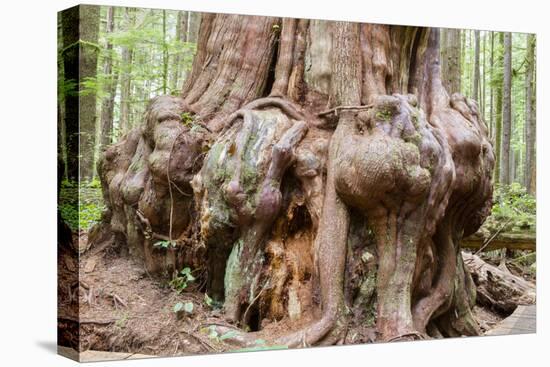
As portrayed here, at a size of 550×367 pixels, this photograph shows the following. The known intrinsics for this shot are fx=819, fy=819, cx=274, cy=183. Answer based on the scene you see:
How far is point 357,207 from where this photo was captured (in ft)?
25.8

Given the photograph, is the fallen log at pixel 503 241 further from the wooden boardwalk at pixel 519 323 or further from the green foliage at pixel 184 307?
the green foliage at pixel 184 307

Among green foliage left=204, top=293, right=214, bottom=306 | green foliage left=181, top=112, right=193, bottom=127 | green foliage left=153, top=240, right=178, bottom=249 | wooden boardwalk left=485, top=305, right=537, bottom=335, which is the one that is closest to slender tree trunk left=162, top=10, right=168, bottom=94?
green foliage left=181, top=112, right=193, bottom=127

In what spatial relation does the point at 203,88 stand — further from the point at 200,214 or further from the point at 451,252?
the point at 451,252

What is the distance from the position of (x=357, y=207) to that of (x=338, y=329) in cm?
117

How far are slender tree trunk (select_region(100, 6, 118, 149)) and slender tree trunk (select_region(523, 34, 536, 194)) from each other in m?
4.82

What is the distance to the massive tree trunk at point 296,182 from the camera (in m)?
7.63

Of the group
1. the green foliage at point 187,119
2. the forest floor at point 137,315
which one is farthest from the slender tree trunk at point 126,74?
the forest floor at point 137,315

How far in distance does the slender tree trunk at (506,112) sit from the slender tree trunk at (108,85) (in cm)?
447

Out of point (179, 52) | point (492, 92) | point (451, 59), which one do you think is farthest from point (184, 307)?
point (492, 92)

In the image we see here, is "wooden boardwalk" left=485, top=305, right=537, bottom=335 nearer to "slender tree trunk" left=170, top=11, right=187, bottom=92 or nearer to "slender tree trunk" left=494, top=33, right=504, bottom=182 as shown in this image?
"slender tree trunk" left=494, top=33, right=504, bottom=182

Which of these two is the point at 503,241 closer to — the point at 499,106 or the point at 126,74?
the point at 499,106

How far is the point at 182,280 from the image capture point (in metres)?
7.78

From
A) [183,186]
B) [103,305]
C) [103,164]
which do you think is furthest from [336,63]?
[103,305]

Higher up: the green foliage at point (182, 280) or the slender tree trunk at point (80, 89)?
the slender tree trunk at point (80, 89)
